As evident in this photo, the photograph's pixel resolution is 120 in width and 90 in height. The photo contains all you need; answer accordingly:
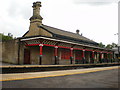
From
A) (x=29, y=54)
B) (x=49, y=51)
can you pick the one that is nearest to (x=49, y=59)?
(x=49, y=51)

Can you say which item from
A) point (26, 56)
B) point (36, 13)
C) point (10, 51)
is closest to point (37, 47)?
point (26, 56)

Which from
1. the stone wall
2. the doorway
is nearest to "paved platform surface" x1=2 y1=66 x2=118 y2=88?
the stone wall

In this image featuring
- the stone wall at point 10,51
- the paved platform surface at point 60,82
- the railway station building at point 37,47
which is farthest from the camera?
the stone wall at point 10,51

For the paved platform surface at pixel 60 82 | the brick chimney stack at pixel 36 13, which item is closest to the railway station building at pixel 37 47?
the brick chimney stack at pixel 36 13

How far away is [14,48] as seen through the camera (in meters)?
18.3

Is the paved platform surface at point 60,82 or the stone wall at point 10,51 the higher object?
the stone wall at point 10,51

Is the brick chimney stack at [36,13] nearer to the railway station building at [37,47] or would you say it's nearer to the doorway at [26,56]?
the railway station building at [37,47]

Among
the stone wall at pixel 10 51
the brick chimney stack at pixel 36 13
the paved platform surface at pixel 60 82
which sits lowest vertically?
the paved platform surface at pixel 60 82

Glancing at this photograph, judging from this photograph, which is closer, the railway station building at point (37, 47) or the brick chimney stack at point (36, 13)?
the railway station building at point (37, 47)

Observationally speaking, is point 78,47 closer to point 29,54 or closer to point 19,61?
point 29,54

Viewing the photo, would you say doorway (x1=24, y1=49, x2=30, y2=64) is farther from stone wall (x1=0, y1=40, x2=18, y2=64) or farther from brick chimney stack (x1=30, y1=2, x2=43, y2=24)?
brick chimney stack (x1=30, y1=2, x2=43, y2=24)

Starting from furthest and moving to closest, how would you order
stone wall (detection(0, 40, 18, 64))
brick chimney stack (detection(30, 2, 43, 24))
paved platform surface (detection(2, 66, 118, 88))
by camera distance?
1. brick chimney stack (detection(30, 2, 43, 24))
2. stone wall (detection(0, 40, 18, 64))
3. paved platform surface (detection(2, 66, 118, 88))

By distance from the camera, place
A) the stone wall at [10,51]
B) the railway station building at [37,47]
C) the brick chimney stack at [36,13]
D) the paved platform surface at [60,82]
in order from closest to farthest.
Result: 1. the paved platform surface at [60,82]
2. the railway station building at [37,47]
3. the stone wall at [10,51]
4. the brick chimney stack at [36,13]

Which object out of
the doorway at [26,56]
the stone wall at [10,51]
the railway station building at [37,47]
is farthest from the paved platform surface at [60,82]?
the doorway at [26,56]
